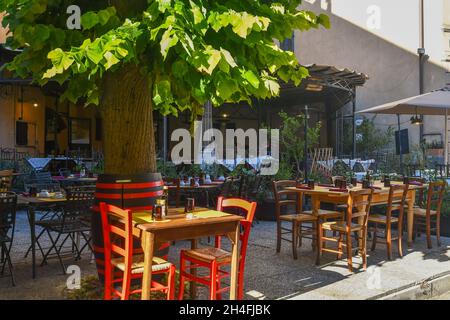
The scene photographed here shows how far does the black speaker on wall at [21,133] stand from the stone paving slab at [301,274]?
11392 mm

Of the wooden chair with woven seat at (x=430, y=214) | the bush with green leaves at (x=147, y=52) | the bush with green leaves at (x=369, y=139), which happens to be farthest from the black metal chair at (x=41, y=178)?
the bush with green leaves at (x=369, y=139)

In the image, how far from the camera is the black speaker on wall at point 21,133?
16.9 m

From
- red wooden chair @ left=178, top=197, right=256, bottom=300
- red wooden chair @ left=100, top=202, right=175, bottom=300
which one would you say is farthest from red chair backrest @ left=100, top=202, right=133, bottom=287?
red wooden chair @ left=178, top=197, right=256, bottom=300

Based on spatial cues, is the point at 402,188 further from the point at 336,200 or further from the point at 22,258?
the point at 22,258

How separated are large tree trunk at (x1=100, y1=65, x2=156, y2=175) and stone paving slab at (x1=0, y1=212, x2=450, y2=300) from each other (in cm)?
139

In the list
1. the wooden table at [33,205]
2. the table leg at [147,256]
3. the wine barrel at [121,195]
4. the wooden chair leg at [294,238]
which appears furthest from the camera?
the wooden chair leg at [294,238]

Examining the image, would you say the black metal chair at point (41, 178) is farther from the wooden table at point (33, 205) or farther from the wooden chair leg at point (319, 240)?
the wooden chair leg at point (319, 240)

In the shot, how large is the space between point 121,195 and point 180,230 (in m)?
0.99

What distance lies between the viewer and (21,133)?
17.0 meters

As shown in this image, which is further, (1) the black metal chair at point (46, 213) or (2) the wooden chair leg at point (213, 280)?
(1) the black metal chair at point (46, 213)

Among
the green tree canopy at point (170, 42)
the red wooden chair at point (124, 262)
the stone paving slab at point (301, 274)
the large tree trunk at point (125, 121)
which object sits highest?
the green tree canopy at point (170, 42)

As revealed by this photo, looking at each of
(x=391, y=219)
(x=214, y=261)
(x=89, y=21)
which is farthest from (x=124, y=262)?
(x=391, y=219)

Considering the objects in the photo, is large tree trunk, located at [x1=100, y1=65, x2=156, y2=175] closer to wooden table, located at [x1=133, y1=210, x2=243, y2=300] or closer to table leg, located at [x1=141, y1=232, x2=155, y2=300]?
wooden table, located at [x1=133, y1=210, x2=243, y2=300]

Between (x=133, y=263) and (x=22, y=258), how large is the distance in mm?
2750
